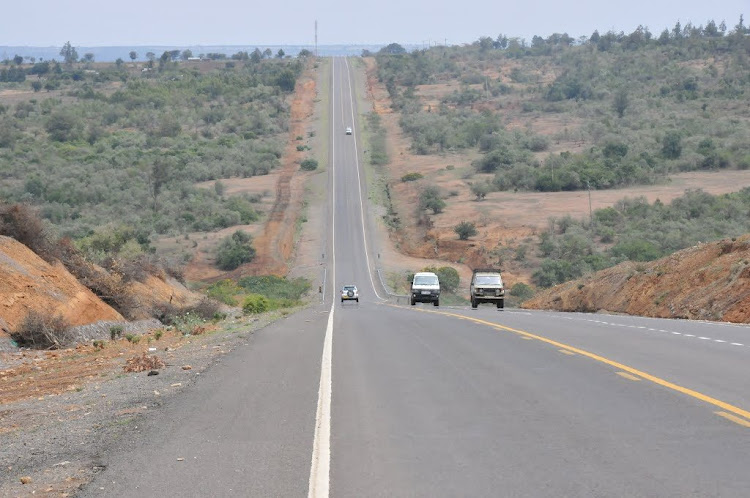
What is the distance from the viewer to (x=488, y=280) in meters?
43.5

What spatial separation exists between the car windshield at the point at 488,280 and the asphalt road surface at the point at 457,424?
919 inches

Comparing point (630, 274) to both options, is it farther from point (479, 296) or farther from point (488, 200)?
point (488, 200)

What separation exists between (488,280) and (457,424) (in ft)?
109

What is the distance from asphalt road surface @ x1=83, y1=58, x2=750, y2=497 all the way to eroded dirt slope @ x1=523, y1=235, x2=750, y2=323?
40.7 feet

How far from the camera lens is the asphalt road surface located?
312 inches

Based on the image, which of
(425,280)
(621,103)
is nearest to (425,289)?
(425,280)

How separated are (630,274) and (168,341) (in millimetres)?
23625

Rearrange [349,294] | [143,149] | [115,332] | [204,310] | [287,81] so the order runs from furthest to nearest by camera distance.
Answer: [287,81] < [143,149] < [349,294] < [204,310] < [115,332]

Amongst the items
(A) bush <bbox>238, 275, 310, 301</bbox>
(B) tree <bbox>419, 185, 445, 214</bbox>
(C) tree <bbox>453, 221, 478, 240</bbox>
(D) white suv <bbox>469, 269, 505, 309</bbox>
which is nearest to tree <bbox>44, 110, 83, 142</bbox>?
(B) tree <bbox>419, 185, 445, 214</bbox>

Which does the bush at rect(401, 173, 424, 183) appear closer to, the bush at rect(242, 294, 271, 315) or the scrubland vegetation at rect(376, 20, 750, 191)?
the scrubland vegetation at rect(376, 20, 750, 191)

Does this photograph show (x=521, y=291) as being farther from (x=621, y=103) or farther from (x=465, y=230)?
(x=621, y=103)

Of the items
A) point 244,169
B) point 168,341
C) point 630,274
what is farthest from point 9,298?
point 244,169

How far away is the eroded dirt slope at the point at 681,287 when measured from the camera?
104ft

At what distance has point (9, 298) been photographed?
2639 cm
